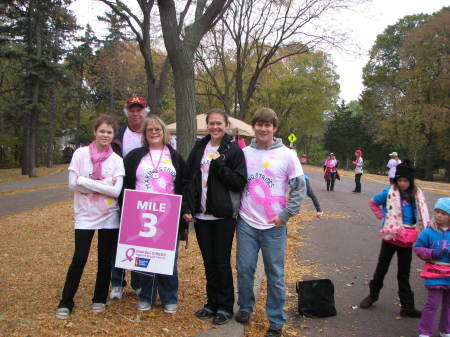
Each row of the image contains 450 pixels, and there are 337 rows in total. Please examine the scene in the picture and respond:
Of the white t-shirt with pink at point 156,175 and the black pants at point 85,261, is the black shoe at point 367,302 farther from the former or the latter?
the black pants at point 85,261

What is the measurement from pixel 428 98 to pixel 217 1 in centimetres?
3845

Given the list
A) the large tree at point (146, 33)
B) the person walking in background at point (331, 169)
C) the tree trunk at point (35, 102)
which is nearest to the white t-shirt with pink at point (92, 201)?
the large tree at point (146, 33)

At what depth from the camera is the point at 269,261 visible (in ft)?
12.7

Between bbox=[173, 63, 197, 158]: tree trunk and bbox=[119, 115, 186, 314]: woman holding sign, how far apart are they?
3.84 meters

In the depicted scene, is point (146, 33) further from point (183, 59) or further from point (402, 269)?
point (402, 269)

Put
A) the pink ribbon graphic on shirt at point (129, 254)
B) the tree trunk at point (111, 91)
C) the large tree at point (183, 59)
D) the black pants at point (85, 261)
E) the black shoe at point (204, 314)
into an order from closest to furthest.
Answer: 1. the black pants at point (85, 261)
2. the pink ribbon graphic on shirt at point (129, 254)
3. the black shoe at point (204, 314)
4. the large tree at point (183, 59)
5. the tree trunk at point (111, 91)

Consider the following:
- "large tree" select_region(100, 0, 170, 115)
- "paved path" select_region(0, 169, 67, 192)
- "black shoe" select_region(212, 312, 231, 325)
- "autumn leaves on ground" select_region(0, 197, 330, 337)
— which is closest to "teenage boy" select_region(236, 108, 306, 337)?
"black shoe" select_region(212, 312, 231, 325)

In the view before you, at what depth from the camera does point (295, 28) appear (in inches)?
749

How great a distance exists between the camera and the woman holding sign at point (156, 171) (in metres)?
4.04

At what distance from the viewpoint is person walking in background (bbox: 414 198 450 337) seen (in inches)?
151

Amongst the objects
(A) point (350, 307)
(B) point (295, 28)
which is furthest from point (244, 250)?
(B) point (295, 28)

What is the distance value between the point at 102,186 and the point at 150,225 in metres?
0.60

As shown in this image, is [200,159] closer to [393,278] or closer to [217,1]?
[393,278]

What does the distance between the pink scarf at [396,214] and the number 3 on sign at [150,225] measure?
2.51 m
